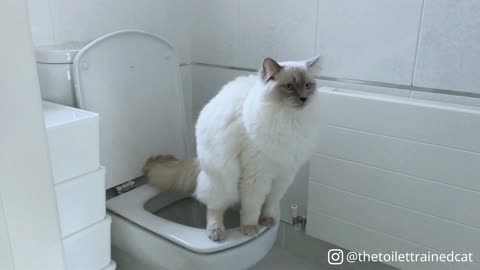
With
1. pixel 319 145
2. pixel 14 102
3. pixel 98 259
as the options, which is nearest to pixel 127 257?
pixel 98 259

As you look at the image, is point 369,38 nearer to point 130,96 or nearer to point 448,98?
point 448,98

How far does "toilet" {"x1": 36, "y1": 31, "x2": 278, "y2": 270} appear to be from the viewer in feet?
3.38

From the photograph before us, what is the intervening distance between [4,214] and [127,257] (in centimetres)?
103

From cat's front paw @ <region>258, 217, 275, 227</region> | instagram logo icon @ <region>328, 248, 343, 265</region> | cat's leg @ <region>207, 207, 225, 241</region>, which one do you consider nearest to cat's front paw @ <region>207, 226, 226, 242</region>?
cat's leg @ <region>207, 207, 225, 241</region>

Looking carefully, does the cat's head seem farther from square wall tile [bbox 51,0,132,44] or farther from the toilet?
square wall tile [bbox 51,0,132,44]

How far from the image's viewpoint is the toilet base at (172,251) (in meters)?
0.98

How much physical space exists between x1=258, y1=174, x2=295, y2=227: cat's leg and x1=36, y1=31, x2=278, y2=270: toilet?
0.11 feet

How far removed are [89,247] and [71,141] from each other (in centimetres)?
32

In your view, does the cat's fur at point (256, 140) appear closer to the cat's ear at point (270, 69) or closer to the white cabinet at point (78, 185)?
the cat's ear at point (270, 69)

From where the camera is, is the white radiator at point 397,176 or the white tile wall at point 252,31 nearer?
the white radiator at point 397,176

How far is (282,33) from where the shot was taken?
1397 millimetres

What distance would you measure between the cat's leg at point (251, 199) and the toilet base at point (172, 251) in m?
0.04

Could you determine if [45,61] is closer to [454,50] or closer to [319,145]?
[319,145]

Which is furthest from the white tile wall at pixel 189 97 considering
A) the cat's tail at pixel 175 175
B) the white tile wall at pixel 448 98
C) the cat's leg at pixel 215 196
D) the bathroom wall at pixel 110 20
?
the white tile wall at pixel 448 98
